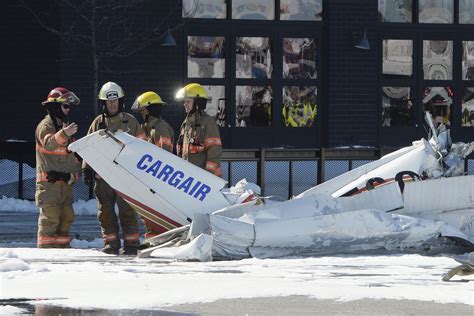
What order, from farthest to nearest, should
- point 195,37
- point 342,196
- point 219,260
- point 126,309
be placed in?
point 195,37 < point 342,196 < point 219,260 < point 126,309

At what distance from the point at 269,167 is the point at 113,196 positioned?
325 inches

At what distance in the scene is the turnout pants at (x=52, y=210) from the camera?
44.3 feet

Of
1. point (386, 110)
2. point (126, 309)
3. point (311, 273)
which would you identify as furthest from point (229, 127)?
point (126, 309)

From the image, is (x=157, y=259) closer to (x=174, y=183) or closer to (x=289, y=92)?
(x=174, y=183)

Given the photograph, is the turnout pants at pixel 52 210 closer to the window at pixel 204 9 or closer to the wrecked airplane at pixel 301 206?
the wrecked airplane at pixel 301 206

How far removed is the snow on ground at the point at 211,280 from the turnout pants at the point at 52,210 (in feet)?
2.74

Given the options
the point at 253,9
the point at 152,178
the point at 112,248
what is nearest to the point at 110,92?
the point at 152,178

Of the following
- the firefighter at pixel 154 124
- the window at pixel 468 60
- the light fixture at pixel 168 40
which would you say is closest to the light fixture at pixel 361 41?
the window at pixel 468 60

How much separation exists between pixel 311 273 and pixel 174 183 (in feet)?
7.57

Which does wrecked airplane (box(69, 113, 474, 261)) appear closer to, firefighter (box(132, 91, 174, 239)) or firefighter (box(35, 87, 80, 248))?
firefighter (box(35, 87, 80, 248))

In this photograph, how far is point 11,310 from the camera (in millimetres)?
9086

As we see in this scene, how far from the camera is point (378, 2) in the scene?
26.6 meters

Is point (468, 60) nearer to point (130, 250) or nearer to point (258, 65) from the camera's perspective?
point (258, 65)

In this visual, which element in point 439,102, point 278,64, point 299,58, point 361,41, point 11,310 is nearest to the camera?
point 11,310
